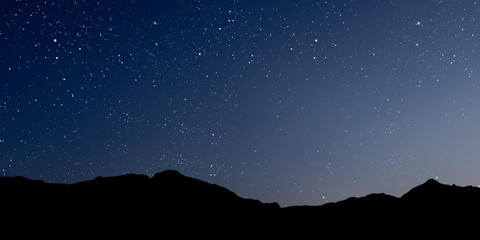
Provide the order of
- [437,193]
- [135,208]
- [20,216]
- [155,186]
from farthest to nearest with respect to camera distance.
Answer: [437,193] → [155,186] → [135,208] → [20,216]

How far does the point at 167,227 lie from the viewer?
73.0ft

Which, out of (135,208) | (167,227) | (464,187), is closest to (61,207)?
(135,208)

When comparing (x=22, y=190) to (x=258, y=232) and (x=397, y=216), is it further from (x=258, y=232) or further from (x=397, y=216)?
(x=397, y=216)

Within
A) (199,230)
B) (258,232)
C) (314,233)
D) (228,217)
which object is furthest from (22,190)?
(314,233)

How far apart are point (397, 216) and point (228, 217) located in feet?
41.9

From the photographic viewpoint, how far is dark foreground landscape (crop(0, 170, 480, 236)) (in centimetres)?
2153

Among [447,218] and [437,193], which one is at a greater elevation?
[437,193]

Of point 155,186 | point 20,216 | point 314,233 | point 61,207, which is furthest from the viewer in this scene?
point 155,186

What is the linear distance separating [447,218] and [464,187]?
19.9 feet

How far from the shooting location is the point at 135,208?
2366 centimetres

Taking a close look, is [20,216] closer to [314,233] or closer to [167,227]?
[167,227]

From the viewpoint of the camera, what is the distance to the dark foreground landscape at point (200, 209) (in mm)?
21531

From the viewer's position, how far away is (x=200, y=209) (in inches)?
1038

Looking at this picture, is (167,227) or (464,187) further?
(464,187)
